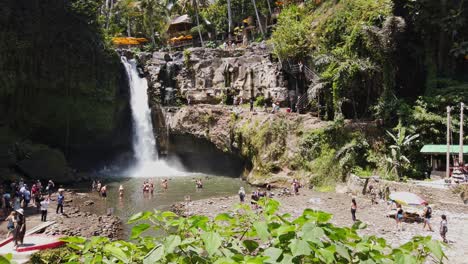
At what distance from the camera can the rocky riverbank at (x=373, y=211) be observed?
1636cm

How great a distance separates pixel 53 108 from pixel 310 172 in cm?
2537

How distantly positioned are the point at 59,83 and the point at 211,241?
38939 mm

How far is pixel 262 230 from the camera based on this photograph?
2.62m

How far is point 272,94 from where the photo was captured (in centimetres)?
3809

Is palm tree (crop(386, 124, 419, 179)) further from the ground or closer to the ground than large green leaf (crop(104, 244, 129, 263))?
Answer: closer to the ground

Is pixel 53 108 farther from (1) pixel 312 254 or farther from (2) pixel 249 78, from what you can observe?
(1) pixel 312 254

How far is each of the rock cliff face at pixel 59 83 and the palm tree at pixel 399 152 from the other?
27367 mm

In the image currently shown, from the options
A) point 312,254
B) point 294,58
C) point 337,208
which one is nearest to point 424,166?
point 337,208

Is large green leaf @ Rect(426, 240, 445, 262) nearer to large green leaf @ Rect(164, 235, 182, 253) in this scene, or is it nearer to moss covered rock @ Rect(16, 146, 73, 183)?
large green leaf @ Rect(164, 235, 182, 253)

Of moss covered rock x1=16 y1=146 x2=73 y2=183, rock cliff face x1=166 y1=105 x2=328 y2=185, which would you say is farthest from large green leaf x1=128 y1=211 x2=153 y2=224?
moss covered rock x1=16 y1=146 x2=73 y2=183

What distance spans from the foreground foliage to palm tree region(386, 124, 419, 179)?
23.4m

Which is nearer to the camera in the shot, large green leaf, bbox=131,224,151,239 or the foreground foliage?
the foreground foliage

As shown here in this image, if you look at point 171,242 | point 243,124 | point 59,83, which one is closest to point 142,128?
point 59,83

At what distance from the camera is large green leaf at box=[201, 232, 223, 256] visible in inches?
96.8
